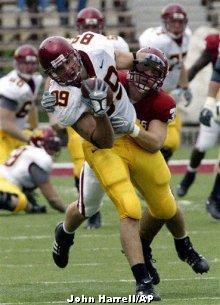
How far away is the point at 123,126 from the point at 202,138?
150 inches

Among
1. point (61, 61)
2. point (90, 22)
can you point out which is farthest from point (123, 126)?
point (90, 22)

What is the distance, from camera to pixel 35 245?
7.64 m

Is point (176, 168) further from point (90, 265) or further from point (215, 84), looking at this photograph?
point (90, 265)

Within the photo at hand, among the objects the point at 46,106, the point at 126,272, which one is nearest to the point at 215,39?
the point at 126,272

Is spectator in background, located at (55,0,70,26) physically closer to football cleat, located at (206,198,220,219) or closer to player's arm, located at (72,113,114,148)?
football cleat, located at (206,198,220,219)

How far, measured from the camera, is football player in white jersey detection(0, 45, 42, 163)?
9.58m

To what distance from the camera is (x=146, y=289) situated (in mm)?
5535

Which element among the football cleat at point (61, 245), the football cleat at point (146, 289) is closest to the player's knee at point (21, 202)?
the football cleat at point (61, 245)

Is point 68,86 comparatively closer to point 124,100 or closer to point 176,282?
point 124,100

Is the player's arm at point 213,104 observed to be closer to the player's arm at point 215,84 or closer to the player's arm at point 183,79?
the player's arm at point 215,84

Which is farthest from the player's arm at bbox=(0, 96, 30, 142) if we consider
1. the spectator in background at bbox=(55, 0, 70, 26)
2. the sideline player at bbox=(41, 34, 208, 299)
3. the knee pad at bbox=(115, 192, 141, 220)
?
the spectator in background at bbox=(55, 0, 70, 26)

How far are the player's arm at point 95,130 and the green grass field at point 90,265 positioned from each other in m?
0.68

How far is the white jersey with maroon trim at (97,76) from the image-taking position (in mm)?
5645

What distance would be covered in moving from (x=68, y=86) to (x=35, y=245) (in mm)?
2184
